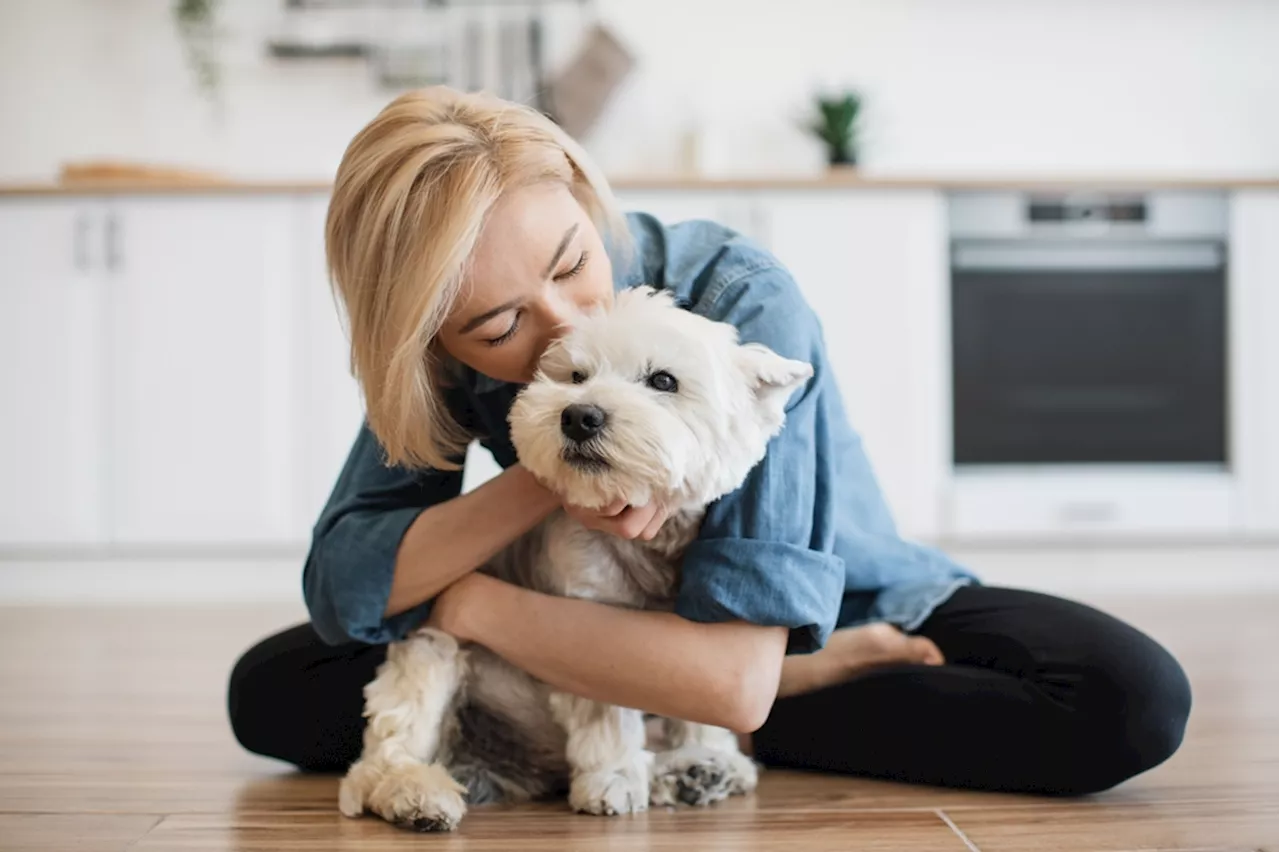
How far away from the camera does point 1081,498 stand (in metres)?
3.65

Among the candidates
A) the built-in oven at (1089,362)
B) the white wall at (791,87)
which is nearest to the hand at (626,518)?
the built-in oven at (1089,362)

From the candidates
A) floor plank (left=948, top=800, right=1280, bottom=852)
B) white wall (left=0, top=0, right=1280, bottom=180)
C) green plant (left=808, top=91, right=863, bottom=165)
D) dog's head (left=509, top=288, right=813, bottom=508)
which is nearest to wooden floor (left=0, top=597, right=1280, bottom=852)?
floor plank (left=948, top=800, right=1280, bottom=852)

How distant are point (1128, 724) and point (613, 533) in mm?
654

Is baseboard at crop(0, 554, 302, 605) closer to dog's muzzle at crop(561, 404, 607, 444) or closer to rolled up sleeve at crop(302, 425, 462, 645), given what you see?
rolled up sleeve at crop(302, 425, 462, 645)

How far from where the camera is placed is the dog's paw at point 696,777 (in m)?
1.48

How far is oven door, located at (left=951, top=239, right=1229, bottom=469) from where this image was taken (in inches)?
146

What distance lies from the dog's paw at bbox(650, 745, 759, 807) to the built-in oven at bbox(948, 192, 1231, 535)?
2.21 m

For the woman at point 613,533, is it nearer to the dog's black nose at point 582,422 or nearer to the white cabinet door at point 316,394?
the dog's black nose at point 582,422

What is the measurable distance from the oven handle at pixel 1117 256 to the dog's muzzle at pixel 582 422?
2.70m

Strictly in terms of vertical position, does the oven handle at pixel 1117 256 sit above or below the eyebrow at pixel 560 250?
above

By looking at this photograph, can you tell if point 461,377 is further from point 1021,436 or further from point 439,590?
point 1021,436

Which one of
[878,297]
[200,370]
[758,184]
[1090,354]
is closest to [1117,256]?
[1090,354]

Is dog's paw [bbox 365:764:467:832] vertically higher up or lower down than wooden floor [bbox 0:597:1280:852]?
higher up

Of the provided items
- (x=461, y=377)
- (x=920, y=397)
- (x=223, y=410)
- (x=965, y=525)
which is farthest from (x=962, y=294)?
(x=461, y=377)
